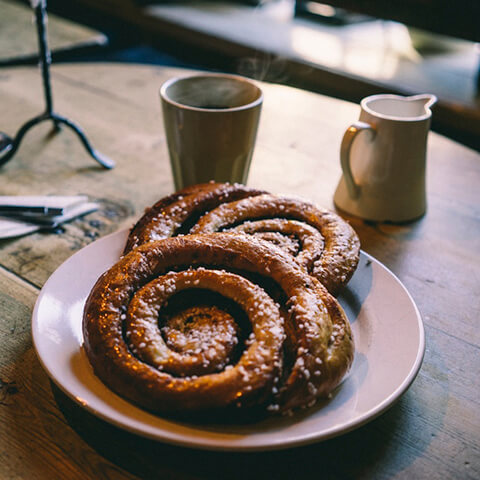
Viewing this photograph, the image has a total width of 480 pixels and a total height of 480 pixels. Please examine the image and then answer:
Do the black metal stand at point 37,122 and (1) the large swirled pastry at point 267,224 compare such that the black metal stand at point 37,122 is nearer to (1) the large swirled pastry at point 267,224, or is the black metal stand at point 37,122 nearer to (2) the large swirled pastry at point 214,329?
(1) the large swirled pastry at point 267,224

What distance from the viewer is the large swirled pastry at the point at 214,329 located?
1.67ft

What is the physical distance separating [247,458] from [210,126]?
560mm

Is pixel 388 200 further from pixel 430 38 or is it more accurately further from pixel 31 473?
pixel 430 38

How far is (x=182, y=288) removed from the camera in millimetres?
599

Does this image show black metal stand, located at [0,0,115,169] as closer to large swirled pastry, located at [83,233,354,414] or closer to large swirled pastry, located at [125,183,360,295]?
large swirled pastry, located at [125,183,360,295]

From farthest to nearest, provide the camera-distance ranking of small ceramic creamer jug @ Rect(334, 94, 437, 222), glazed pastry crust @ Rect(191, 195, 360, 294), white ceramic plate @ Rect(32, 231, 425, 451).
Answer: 1. small ceramic creamer jug @ Rect(334, 94, 437, 222)
2. glazed pastry crust @ Rect(191, 195, 360, 294)
3. white ceramic plate @ Rect(32, 231, 425, 451)

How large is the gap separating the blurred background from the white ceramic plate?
1182mm

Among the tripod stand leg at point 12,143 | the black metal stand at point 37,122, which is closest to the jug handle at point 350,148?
the black metal stand at point 37,122

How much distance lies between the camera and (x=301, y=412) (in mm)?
534

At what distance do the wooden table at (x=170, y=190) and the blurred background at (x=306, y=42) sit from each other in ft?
1.51

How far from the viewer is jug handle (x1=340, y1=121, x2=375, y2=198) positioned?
90cm

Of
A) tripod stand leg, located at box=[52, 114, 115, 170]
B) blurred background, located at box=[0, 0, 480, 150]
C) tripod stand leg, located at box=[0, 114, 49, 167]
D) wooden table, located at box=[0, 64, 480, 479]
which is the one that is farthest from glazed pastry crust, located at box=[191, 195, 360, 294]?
blurred background, located at box=[0, 0, 480, 150]

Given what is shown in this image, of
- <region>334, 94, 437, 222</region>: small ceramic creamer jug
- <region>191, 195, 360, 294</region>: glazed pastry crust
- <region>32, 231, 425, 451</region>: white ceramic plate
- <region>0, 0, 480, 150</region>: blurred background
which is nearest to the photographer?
<region>32, 231, 425, 451</region>: white ceramic plate

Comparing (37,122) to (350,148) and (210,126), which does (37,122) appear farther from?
(350,148)
